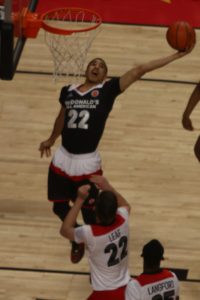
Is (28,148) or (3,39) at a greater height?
(3,39)

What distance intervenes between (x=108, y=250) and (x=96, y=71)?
224cm

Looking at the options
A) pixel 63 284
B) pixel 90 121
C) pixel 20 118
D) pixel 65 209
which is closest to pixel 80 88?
pixel 90 121

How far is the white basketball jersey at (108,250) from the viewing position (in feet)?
29.3

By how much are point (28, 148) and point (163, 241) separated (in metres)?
2.48

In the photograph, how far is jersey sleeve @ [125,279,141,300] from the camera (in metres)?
8.66

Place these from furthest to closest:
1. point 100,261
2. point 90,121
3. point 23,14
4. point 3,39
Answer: point 23,14
point 3,39
point 90,121
point 100,261

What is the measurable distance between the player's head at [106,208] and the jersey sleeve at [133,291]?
1.76 ft

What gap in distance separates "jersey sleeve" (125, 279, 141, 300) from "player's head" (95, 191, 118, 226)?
0.54 metres

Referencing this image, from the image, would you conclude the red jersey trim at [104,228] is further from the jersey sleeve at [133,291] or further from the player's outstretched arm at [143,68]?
the player's outstretched arm at [143,68]

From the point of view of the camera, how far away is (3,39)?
11.5 metres

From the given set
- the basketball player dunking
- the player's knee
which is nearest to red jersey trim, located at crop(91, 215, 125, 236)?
the basketball player dunking

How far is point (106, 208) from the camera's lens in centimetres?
877

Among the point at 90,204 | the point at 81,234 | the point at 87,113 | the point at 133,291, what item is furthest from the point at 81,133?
the point at 133,291

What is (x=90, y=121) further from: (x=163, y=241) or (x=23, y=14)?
(x=23, y=14)
